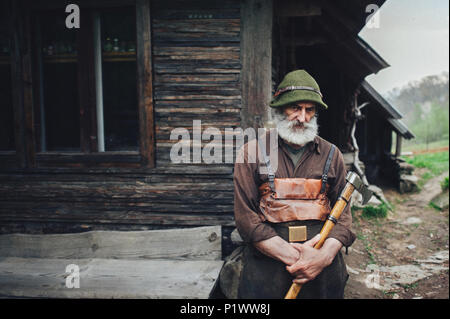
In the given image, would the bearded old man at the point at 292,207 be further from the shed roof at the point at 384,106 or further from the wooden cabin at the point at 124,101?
the shed roof at the point at 384,106

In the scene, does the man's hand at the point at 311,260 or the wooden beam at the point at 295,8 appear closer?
the man's hand at the point at 311,260

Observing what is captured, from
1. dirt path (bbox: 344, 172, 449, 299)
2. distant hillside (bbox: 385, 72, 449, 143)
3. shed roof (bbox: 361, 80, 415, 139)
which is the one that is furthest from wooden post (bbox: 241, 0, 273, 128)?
distant hillside (bbox: 385, 72, 449, 143)

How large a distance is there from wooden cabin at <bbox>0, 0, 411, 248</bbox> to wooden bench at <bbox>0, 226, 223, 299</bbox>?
0.22 meters

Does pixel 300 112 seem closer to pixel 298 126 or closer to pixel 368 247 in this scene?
pixel 298 126

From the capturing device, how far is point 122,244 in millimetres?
3795

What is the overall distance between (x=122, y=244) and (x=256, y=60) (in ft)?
8.62

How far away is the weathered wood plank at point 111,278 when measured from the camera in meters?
3.02

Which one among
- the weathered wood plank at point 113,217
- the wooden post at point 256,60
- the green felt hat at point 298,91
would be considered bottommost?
the weathered wood plank at point 113,217

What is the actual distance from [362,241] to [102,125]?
5334 millimetres

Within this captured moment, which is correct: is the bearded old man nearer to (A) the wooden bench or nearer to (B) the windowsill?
(A) the wooden bench

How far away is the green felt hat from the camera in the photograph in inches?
89.5

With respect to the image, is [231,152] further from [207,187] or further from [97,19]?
[97,19]

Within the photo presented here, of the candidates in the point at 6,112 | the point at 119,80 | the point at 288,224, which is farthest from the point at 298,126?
the point at 6,112

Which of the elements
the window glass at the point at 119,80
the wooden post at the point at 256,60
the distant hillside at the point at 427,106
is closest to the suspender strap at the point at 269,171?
the wooden post at the point at 256,60
